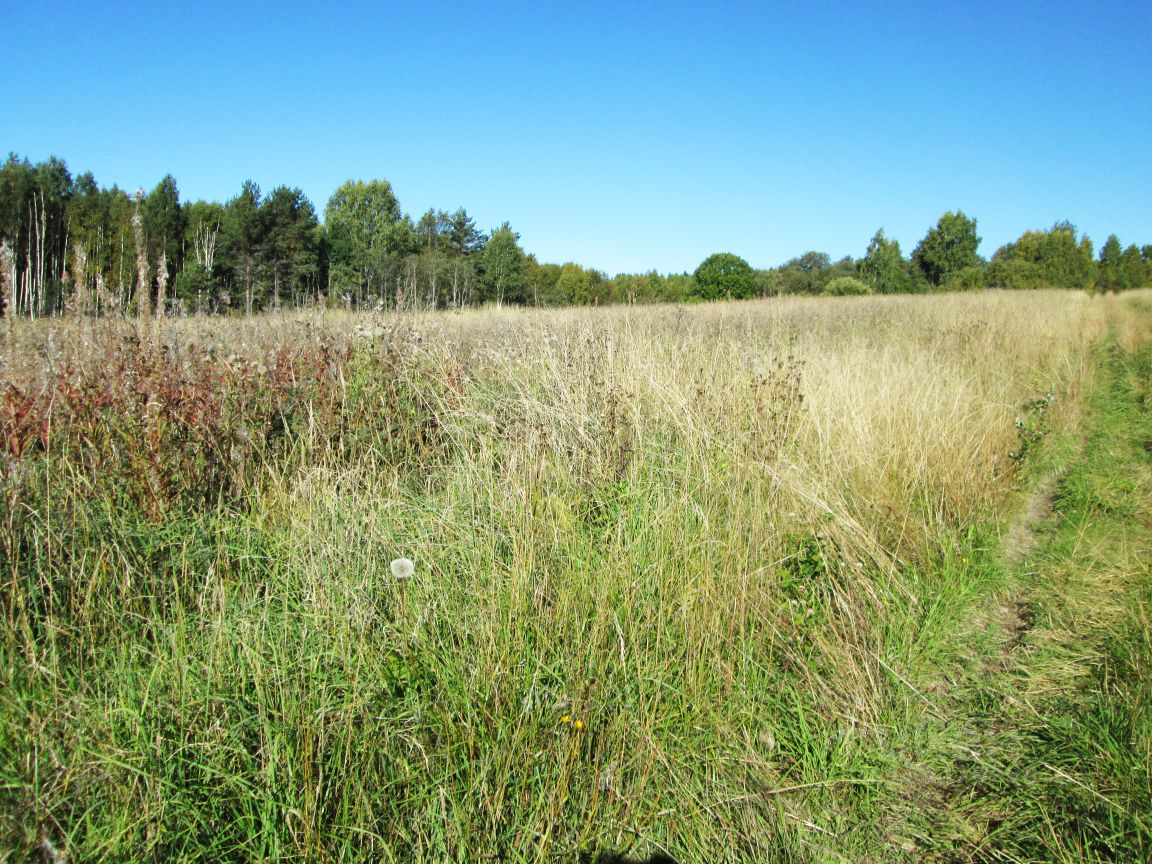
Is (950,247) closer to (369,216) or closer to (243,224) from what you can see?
(243,224)

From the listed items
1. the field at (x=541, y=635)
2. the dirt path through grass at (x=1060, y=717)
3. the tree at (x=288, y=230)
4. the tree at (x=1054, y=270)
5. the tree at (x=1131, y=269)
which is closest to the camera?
the field at (x=541, y=635)

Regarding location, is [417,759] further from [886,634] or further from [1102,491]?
[1102,491]

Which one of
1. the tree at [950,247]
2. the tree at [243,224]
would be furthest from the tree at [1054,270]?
the tree at [243,224]

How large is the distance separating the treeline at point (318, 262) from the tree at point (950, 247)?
0.10 meters

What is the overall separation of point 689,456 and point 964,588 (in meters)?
1.57

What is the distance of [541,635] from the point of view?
2082 mm

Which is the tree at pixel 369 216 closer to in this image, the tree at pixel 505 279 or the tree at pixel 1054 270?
the tree at pixel 505 279

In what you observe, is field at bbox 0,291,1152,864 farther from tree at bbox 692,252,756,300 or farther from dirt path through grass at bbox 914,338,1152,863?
tree at bbox 692,252,756,300

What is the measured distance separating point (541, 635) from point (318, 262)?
1453 inches

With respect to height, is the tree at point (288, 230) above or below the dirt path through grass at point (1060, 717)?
above

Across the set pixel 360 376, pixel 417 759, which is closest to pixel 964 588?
pixel 417 759

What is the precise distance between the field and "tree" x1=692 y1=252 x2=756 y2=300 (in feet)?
153

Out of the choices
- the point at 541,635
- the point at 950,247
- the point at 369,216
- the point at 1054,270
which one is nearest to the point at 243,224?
the point at 541,635

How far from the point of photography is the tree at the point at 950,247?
50781mm
